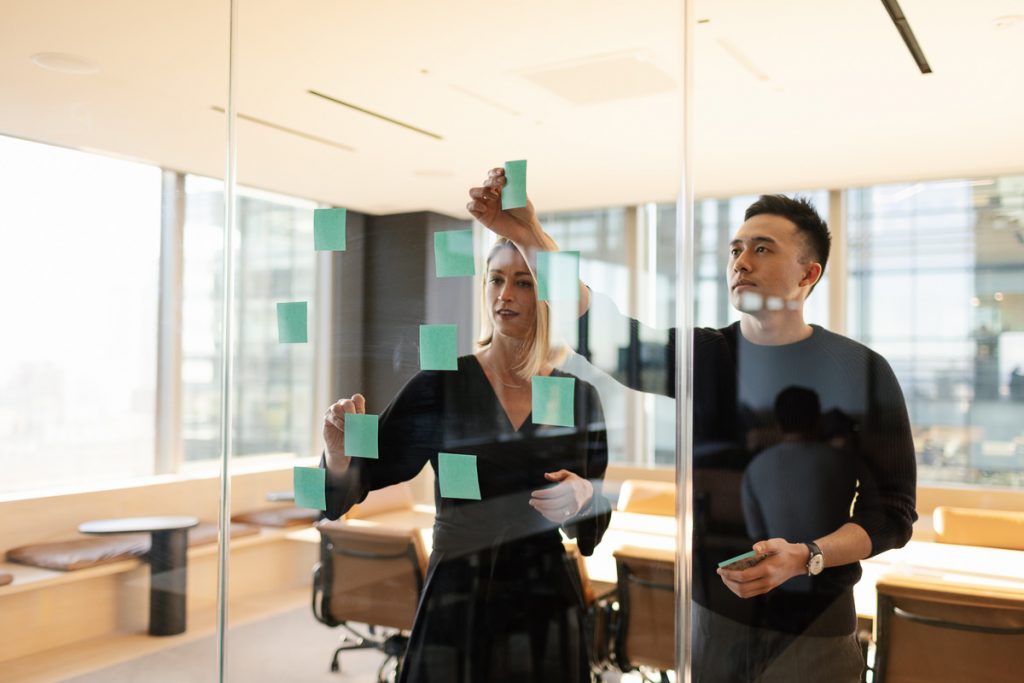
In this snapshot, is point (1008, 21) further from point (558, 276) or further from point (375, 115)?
point (375, 115)

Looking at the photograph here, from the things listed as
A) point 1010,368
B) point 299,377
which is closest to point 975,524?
point 1010,368

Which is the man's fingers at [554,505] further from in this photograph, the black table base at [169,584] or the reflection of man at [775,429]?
the black table base at [169,584]

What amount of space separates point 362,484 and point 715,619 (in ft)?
3.34

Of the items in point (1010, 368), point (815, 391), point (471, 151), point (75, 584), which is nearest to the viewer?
point (1010, 368)

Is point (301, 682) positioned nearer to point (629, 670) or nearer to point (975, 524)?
point (629, 670)

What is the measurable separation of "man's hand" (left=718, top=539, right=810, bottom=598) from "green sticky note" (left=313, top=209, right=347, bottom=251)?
135 centimetres

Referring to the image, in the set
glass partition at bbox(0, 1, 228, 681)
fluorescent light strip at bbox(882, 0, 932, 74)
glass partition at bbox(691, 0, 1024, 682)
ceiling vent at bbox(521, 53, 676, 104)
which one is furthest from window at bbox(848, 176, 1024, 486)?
glass partition at bbox(0, 1, 228, 681)

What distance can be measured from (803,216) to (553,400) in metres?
0.71

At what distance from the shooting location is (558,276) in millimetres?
2162

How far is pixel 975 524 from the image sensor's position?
5.89 feet

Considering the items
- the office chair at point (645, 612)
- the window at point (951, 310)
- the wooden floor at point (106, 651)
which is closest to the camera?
the window at point (951, 310)

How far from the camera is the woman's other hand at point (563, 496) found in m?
2.14

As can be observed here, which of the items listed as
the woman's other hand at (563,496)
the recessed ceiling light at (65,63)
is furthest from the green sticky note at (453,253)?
the recessed ceiling light at (65,63)

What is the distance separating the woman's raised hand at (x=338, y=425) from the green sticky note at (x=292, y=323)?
9.3 inches
